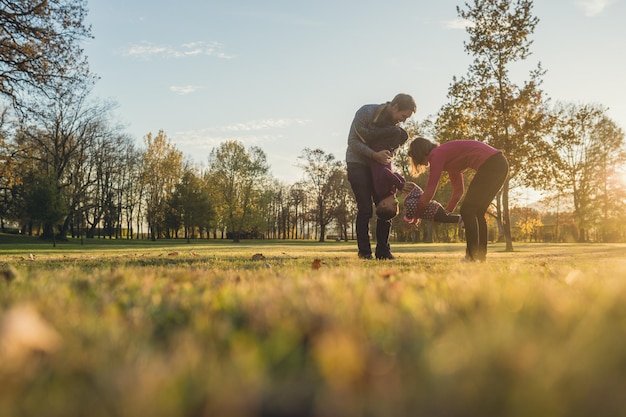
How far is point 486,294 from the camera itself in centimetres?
183

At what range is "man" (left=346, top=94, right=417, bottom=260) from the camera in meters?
6.91

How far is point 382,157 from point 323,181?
56.3 metres

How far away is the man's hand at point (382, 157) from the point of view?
666 cm

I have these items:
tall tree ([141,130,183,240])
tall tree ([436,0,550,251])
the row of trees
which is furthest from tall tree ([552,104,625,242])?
tall tree ([141,130,183,240])

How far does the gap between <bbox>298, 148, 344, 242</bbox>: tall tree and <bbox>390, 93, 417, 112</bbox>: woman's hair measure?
54.9 meters

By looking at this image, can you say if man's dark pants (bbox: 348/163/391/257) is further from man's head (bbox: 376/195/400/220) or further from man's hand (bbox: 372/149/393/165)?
man's hand (bbox: 372/149/393/165)

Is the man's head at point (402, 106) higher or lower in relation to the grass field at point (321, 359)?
higher

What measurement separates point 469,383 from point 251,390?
14.5 inches

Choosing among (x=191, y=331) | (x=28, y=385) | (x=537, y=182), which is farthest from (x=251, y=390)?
(x=537, y=182)

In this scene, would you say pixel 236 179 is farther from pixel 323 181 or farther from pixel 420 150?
pixel 420 150

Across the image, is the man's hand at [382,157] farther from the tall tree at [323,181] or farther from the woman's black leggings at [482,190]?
the tall tree at [323,181]

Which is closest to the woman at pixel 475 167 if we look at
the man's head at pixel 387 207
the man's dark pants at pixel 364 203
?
the man's head at pixel 387 207

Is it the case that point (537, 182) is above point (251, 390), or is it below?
above

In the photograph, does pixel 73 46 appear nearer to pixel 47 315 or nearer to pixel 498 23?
pixel 47 315
